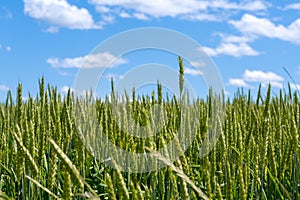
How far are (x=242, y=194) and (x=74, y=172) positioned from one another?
1.50 feet

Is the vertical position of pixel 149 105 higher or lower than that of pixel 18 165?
higher

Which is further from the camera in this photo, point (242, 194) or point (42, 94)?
point (42, 94)

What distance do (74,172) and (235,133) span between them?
1.25 m

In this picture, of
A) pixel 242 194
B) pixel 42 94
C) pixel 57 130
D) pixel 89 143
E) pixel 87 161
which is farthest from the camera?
pixel 87 161

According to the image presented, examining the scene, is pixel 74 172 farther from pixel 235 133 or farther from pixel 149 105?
pixel 149 105

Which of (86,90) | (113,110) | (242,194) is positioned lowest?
(242,194)

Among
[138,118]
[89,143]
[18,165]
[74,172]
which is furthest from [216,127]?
[74,172]

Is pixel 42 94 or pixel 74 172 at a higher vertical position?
pixel 42 94

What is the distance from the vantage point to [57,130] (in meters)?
1.91

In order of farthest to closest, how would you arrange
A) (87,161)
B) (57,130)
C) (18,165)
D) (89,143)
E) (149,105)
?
1. (87,161)
2. (149,105)
3. (89,143)
4. (57,130)
5. (18,165)

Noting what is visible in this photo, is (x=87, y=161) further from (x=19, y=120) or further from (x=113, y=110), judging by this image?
(x=19, y=120)

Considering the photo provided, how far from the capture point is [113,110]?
238cm

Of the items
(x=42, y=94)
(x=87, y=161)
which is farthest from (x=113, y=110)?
(x=87, y=161)

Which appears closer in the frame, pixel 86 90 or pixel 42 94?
pixel 42 94
